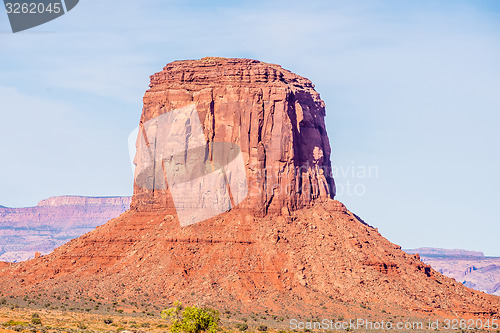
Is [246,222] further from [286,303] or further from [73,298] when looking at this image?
[73,298]

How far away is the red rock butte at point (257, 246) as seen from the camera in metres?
123

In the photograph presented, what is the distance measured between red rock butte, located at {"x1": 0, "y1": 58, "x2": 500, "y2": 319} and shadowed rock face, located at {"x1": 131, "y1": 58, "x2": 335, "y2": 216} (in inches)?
5.6

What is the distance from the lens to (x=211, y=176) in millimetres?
136375

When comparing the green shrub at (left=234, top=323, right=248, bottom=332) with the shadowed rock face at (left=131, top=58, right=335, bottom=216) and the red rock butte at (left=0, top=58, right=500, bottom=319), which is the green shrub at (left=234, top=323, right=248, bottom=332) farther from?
the shadowed rock face at (left=131, top=58, right=335, bottom=216)

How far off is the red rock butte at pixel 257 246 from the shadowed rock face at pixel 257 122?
0.14 metres

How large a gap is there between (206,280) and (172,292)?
4.45 metres

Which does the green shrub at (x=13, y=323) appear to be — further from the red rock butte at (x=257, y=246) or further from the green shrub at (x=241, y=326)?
the red rock butte at (x=257, y=246)

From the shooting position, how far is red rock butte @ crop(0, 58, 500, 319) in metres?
123

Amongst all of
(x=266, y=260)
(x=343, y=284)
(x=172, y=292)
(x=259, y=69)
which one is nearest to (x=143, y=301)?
(x=172, y=292)

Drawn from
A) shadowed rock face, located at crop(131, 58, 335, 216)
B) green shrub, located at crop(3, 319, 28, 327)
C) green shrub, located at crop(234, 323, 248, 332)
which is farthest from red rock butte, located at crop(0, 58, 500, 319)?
green shrub, located at crop(3, 319, 28, 327)

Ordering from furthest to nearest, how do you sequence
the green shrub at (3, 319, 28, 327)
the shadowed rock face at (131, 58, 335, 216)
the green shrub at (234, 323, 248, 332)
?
the shadowed rock face at (131, 58, 335, 216)
the green shrub at (234, 323, 248, 332)
the green shrub at (3, 319, 28, 327)

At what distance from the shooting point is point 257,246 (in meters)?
129

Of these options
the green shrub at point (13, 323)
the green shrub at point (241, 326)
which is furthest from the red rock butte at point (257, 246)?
Result: the green shrub at point (13, 323)

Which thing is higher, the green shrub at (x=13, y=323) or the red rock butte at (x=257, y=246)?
the red rock butte at (x=257, y=246)
